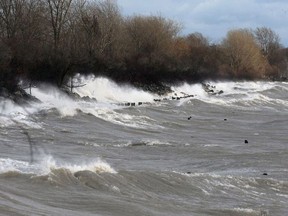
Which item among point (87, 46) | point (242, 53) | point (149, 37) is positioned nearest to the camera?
point (87, 46)

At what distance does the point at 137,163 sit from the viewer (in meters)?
14.7

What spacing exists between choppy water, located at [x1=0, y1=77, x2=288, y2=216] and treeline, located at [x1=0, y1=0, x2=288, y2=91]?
7.93 meters

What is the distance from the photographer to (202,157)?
1639cm

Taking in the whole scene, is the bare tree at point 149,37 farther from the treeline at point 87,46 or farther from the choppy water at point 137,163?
the choppy water at point 137,163

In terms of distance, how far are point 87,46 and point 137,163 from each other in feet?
107

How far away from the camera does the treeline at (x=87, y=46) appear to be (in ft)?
116

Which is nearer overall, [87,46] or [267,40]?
[87,46]

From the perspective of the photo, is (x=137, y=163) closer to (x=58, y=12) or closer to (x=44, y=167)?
(x=44, y=167)

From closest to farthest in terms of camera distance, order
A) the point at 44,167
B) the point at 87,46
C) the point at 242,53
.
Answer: the point at 44,167, the point at 87,46, the point at 242,53

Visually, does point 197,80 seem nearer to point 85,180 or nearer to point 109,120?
point 109,120

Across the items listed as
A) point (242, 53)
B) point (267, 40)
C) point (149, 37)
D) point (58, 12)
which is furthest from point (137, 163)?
point (267, 40)

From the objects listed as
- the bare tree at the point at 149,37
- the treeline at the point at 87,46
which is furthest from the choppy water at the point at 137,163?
the bare tree at the point at 149,37

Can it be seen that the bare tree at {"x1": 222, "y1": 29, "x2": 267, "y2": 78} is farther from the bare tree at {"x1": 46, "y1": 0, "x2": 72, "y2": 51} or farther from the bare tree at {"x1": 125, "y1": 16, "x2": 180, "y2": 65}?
the bare tree at {"x1": 46, "y1": 0, "x2": 72, "y2": 51}

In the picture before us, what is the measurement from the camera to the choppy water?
9.82m
